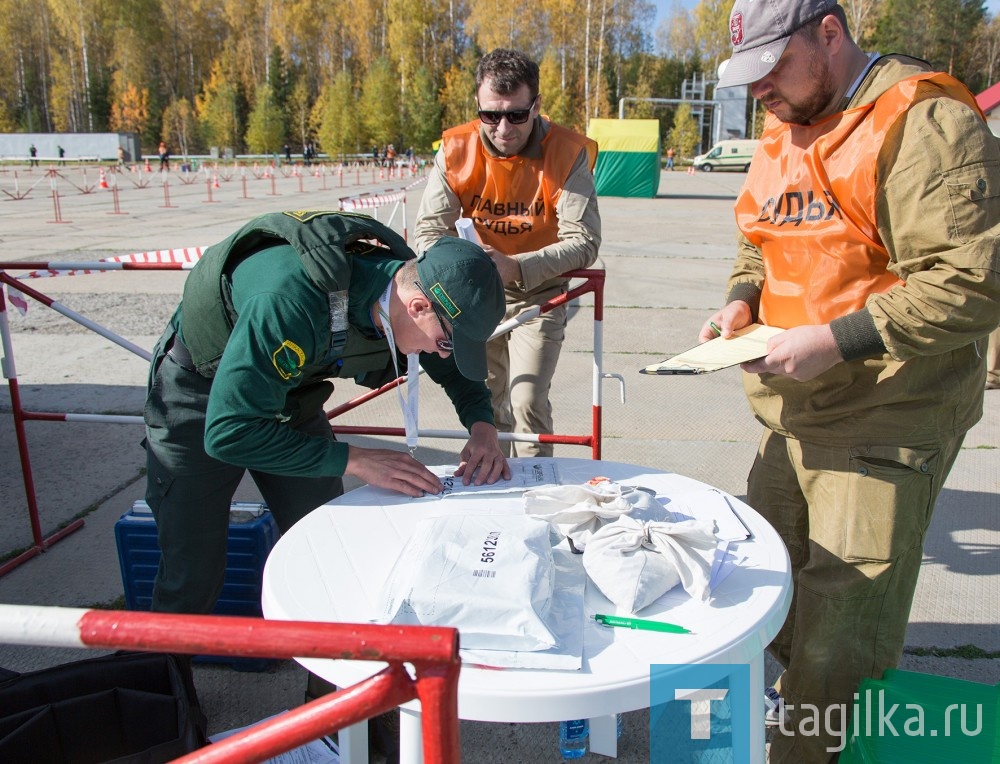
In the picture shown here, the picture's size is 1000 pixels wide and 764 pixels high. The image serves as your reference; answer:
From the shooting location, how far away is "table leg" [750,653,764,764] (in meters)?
A: 1.59

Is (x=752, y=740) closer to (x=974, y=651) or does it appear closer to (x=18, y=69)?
(x=974, y=651)

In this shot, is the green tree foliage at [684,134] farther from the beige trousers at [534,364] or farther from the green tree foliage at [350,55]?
the beige trousers at [534,364]

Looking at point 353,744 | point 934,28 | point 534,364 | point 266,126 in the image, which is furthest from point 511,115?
point 934,28

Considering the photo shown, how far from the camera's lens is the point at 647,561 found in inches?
63.4

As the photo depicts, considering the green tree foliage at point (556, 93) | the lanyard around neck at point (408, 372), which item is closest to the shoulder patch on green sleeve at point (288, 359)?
the lanyard around neck at point (408, 372)

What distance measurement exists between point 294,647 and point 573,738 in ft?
5.47

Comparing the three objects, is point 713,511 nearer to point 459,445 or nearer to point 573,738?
point 573,738

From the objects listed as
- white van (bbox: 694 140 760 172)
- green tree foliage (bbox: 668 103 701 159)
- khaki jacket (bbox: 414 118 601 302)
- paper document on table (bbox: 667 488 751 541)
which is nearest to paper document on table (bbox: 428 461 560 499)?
paper document on table (bbox: 667 488 751 541)

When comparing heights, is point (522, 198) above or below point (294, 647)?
above

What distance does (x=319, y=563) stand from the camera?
1775 mm

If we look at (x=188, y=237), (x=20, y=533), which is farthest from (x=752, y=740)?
(x=188, y=237)

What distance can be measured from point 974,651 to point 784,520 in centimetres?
116

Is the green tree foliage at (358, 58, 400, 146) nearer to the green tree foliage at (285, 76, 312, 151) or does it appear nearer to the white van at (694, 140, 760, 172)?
the green tree foliage at (285, 76, 312, 151)

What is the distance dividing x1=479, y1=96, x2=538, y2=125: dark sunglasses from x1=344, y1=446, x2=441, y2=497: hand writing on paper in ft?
5.71
